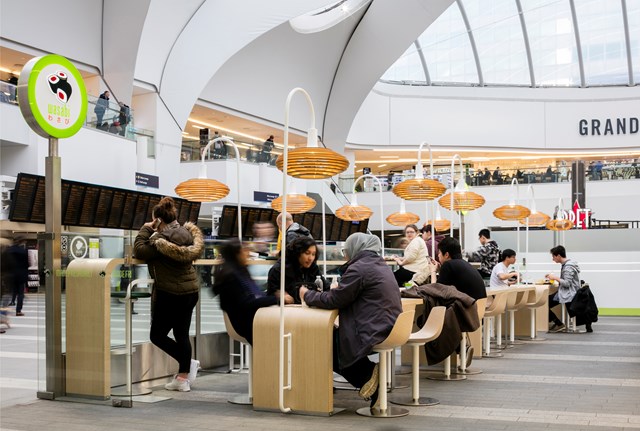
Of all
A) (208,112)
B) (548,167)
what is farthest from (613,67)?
(208,112)

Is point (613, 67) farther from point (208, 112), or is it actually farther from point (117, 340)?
point (117, 340)

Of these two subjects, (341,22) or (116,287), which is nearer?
(116,287)

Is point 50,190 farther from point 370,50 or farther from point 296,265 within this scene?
point 370,50

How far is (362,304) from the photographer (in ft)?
19.6

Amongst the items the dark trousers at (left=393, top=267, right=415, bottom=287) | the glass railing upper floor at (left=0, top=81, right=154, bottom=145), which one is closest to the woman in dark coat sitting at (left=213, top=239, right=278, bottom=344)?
the dark trousers at (left=393, top=267, right=415, bottom=287)

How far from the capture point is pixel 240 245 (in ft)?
22.0

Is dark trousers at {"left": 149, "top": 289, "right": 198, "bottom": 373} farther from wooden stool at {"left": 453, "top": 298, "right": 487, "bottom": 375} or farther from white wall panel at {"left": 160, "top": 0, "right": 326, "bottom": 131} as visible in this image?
white wall panel at {"left": 160, "top": 0, "right": 326, "bottom": 131}

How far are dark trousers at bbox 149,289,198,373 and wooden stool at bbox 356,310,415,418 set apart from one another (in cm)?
175

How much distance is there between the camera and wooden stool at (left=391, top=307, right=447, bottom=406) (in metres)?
6.52

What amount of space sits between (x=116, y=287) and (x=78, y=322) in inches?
16.9

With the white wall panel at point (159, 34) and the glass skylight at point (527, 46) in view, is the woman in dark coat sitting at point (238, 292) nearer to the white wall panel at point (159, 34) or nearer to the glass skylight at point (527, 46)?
the white wall panel at point (159, 34)

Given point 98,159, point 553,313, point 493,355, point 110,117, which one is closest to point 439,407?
point 493,355

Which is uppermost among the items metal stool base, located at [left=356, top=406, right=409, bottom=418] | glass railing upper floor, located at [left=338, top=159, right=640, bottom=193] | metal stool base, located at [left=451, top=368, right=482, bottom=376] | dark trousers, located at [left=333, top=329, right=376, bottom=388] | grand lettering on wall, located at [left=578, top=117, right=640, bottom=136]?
grand lettering on wall, located at [left=578, top=117, right=640, bottom=136]

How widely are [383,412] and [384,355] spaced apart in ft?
1.41
